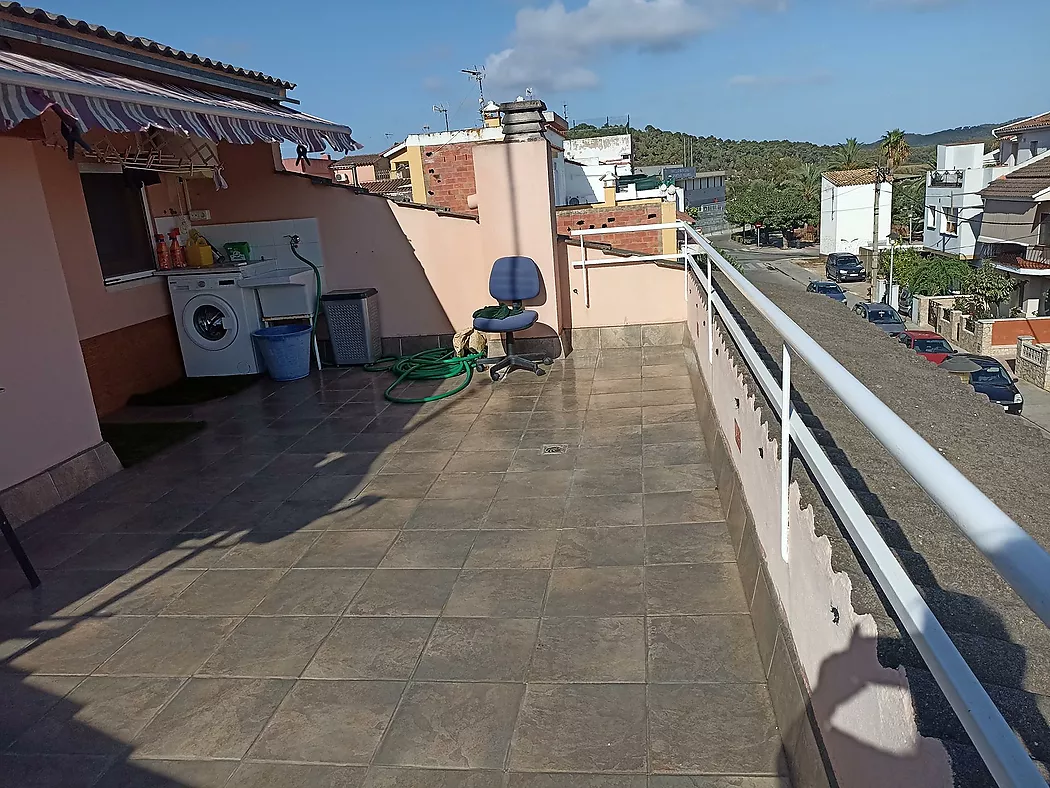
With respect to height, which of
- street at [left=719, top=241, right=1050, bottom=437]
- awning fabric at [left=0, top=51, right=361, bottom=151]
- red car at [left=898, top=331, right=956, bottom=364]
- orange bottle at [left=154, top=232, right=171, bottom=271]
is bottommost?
street at [left=719, top=241, right=1050, bottom=437]

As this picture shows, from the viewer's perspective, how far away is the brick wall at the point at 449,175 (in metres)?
12.8

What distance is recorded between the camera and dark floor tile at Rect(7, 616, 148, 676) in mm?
2693

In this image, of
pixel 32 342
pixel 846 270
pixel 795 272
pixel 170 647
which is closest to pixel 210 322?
pixel 32 342

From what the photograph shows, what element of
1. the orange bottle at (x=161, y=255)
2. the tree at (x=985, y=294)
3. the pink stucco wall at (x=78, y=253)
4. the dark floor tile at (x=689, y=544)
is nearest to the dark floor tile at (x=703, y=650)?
the dark floor tile at (x=689, y=544)

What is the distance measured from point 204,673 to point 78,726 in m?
0.38

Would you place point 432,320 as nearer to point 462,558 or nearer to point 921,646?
point 462,558

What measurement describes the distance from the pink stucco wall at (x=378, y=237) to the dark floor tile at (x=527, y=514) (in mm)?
3607

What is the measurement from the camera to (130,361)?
6.16m

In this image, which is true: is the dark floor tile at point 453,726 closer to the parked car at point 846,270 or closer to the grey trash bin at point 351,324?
the grey trash bin at point 351,324

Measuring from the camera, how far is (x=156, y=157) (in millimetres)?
6438

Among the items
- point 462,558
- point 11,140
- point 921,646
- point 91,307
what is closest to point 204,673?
point 462,558

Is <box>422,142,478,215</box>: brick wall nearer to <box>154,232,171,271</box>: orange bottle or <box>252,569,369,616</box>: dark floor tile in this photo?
<box>154,232,171,271</box>: orange bottle

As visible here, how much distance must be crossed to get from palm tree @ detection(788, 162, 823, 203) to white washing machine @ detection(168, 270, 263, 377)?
5228cm

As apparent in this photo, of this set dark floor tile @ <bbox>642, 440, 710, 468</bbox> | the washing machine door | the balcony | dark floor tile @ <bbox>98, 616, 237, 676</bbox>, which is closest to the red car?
dark floor tile @ <bbox>642, 440, 710, 468</bbox>
